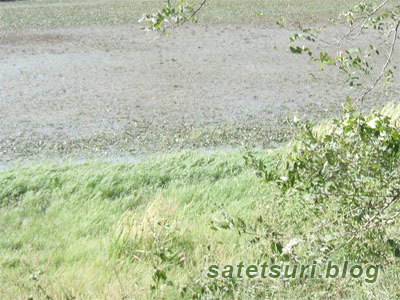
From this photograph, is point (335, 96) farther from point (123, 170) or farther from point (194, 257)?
point (194, 257)

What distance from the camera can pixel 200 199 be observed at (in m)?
3.34

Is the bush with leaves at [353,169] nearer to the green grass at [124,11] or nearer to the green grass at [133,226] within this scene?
the green grass at [133,226]

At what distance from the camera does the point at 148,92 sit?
5191 millimetres

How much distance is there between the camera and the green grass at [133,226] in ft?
7.11

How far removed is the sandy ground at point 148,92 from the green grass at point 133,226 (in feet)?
1.41

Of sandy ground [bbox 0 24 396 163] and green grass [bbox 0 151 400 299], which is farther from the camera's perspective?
sandy ground [bbox 0 24 396 163]

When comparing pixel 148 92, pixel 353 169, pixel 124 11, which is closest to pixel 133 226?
pixel 353 169

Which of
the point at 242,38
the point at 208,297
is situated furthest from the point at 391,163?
the point at 242,38

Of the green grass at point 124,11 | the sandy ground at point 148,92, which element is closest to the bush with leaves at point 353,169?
the sandy ground at point 148,92

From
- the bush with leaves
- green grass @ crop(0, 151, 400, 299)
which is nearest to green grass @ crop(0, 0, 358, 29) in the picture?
green grass @ crop(0, 151, 400, 299)

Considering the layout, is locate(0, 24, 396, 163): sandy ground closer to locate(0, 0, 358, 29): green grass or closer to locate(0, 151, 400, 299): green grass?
locate(0, 151, 400, 299): green grass

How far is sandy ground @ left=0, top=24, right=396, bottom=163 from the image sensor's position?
166 inches

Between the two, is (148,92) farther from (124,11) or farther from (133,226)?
(124,11)

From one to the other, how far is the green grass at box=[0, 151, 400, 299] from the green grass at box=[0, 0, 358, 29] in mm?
5028
